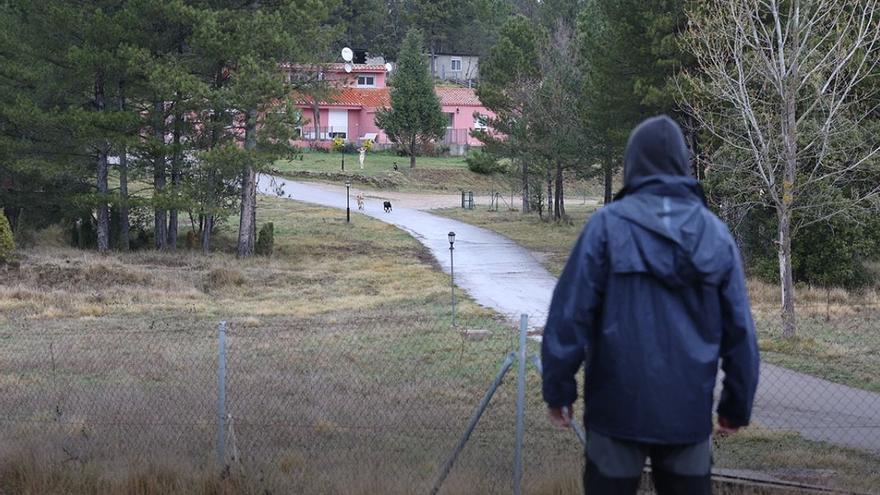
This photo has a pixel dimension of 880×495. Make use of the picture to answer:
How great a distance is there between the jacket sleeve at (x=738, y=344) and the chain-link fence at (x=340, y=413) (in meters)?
2.53

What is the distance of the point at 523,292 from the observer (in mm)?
23062

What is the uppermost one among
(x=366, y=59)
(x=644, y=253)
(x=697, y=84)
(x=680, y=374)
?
(x=366, y=59)

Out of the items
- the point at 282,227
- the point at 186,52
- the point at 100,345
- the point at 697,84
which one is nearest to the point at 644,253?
the point at 100,345

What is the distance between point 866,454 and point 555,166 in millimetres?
32408

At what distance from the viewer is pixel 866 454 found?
27.6ft

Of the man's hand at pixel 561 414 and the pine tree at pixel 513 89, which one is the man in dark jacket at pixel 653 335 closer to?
the man's hand at pixel 561 414

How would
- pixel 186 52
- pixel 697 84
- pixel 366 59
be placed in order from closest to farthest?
pixel 697 84 → pixel 186 52 → pixel 366 59

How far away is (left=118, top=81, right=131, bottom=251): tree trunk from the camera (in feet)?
96.3

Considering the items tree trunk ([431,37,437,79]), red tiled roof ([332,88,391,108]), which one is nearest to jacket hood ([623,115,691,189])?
red tiled roof ([332,88,391,108])

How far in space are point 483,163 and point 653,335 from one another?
159ft

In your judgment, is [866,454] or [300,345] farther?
[300,345]

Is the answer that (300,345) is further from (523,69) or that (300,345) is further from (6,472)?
(523,69)

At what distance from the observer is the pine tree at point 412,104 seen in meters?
64.2

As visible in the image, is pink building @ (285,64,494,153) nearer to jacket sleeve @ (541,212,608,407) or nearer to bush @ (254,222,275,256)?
bush @ (254,222,275,256)
